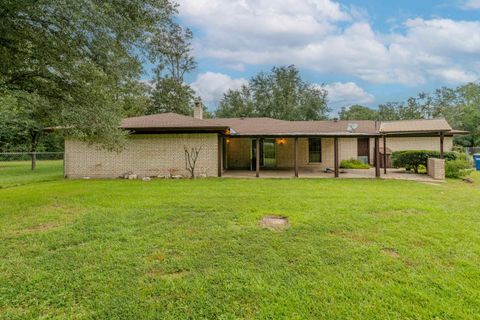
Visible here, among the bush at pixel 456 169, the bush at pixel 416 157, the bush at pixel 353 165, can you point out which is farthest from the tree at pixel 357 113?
the bush at pixel 456 169

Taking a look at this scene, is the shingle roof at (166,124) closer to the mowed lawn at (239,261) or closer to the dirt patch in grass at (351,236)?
the mowed lawn at (239,261)

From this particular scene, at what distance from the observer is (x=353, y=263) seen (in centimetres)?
336

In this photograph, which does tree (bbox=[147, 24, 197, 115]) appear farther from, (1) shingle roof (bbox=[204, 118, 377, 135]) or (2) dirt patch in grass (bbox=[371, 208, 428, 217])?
(2) dirt patch in grass (bbox=[371, 208, 428, 217])

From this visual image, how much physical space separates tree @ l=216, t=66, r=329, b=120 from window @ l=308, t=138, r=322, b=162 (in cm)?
1687

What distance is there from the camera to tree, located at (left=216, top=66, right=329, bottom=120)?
112ft

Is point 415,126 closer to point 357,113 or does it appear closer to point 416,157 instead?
point 416,157

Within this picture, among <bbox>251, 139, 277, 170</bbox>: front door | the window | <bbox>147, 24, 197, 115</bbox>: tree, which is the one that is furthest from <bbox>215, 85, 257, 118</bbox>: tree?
the window

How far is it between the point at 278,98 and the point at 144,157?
25248 mm

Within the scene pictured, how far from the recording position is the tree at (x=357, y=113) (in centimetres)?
4450

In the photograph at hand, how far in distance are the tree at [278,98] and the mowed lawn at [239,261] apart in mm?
28610

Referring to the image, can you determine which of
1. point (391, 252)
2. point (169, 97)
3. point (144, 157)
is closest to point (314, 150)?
point (144, 157)

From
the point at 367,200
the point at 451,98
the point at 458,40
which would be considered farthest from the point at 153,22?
the point at 451,98

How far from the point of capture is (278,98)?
1372 inches

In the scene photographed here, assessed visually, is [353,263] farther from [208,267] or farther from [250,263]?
[208,267]
